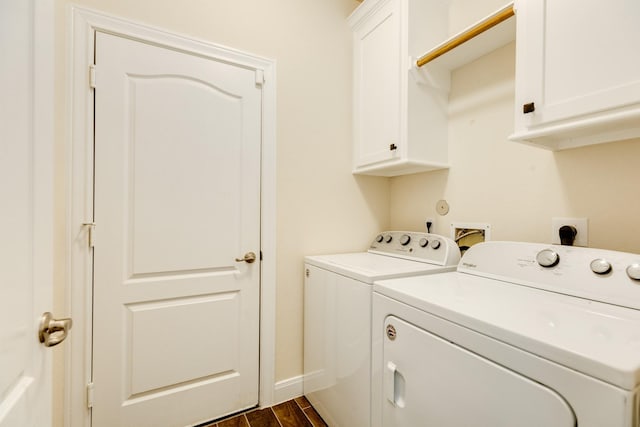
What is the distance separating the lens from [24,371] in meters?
0.55

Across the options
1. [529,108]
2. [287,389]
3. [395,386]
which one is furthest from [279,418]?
[529,108]

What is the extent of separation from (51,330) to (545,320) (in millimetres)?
1201

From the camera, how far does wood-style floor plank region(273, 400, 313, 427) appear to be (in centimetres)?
156

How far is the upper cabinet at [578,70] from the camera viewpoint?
0.83 meters

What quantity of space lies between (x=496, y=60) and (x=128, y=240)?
2.09 metres

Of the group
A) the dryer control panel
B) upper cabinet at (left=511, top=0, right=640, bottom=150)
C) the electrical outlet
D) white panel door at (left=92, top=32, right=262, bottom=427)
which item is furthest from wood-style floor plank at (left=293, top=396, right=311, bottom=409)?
upper cabinet at (left=511, top=0, right=640, bottom=150)

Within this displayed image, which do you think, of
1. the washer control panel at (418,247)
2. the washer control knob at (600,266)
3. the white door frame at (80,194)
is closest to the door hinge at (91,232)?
the white door frame at (80,194)

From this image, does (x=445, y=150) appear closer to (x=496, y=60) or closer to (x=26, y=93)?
(x=496, y=60)

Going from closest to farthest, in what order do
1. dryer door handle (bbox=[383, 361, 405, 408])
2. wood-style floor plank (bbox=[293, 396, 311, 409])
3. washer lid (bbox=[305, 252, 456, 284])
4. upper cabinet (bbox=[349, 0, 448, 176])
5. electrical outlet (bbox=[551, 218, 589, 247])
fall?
dryer door handle (bbox=[383, 361, 405, 408])
electrical outlet (bbox=[551, 218, 589, 247])
washer lid (bbox=[305, 252, 456, 284])
upper cabinet (bbox=[349, 0, 448, 176])
wood-style floor plank (bbox=[293, 396, 311, 409])

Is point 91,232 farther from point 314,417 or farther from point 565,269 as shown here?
point 565,269

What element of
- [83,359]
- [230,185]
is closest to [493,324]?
[230,185]

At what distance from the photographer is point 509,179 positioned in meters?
1.41

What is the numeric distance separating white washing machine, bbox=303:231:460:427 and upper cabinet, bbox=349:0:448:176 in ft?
1.66

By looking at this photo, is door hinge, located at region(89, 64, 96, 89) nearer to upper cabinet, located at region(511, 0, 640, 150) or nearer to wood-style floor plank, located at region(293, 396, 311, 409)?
upper cabinet, located at region(511, 0, 640, 150)
